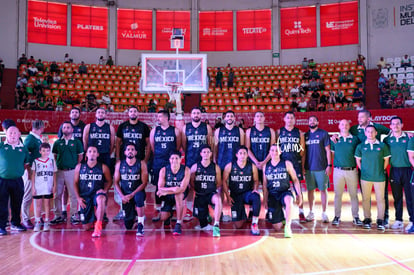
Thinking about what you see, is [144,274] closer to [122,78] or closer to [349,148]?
[349,148]

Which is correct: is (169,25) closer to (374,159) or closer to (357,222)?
(374,159)

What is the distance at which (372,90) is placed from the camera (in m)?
19.1

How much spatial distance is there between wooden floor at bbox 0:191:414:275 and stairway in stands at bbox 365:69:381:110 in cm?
1376

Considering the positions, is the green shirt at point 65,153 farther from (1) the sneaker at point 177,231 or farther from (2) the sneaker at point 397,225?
(2) the sneaker at point 397,225

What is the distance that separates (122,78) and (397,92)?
13.8 metres

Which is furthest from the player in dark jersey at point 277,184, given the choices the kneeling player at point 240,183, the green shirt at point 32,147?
the green shirt at point 32,147

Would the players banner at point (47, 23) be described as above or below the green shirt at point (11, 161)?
above

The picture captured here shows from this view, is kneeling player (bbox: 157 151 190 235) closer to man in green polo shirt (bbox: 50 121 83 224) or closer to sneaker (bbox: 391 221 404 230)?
man in green polo shirt (bbox: 50 121 83 224)

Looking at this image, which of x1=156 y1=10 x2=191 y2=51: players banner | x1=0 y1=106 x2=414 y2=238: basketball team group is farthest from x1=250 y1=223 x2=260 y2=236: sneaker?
x1=156 y1=10 x2=191 y2=51: players banner

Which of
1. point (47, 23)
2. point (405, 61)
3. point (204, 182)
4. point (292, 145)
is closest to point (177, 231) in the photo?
point (204, 182)

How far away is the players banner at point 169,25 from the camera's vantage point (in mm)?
22109

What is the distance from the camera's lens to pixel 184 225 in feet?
21.7

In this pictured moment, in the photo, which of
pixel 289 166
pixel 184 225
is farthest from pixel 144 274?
pixel 289 166

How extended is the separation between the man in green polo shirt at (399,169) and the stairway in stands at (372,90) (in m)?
12.7
